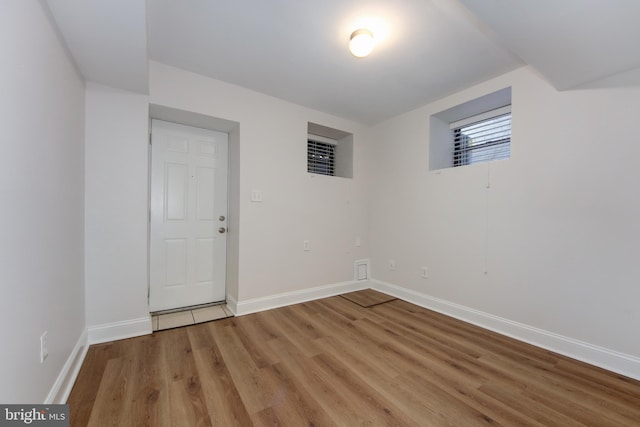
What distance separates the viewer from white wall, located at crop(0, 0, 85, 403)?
3.22 feet

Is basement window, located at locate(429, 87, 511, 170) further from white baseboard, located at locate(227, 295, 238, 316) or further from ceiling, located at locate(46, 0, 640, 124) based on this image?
white baseboard, located at locate(227, 295, 238, 316)

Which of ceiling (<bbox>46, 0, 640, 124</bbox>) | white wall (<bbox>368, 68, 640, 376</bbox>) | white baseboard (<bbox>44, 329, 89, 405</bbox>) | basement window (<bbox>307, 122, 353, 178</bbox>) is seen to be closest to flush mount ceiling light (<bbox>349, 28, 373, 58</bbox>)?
ceiling (<bbox>46, 0, 640, 124</bbox>)

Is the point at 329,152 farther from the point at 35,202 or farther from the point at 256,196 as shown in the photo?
the point at 35,202

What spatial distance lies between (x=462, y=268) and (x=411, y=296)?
2.54ft

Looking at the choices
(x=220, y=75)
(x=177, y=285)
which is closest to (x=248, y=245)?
(x=177, y=285)

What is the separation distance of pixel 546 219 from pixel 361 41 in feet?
7.03

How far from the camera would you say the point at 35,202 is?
122cm

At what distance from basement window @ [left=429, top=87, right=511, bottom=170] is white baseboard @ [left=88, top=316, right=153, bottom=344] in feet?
11.3

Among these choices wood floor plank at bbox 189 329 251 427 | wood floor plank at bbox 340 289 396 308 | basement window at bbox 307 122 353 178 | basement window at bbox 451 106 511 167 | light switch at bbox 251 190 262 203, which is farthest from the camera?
basement window at bbox 307 122 353 178

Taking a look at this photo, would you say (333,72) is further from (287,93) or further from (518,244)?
(518,244)
